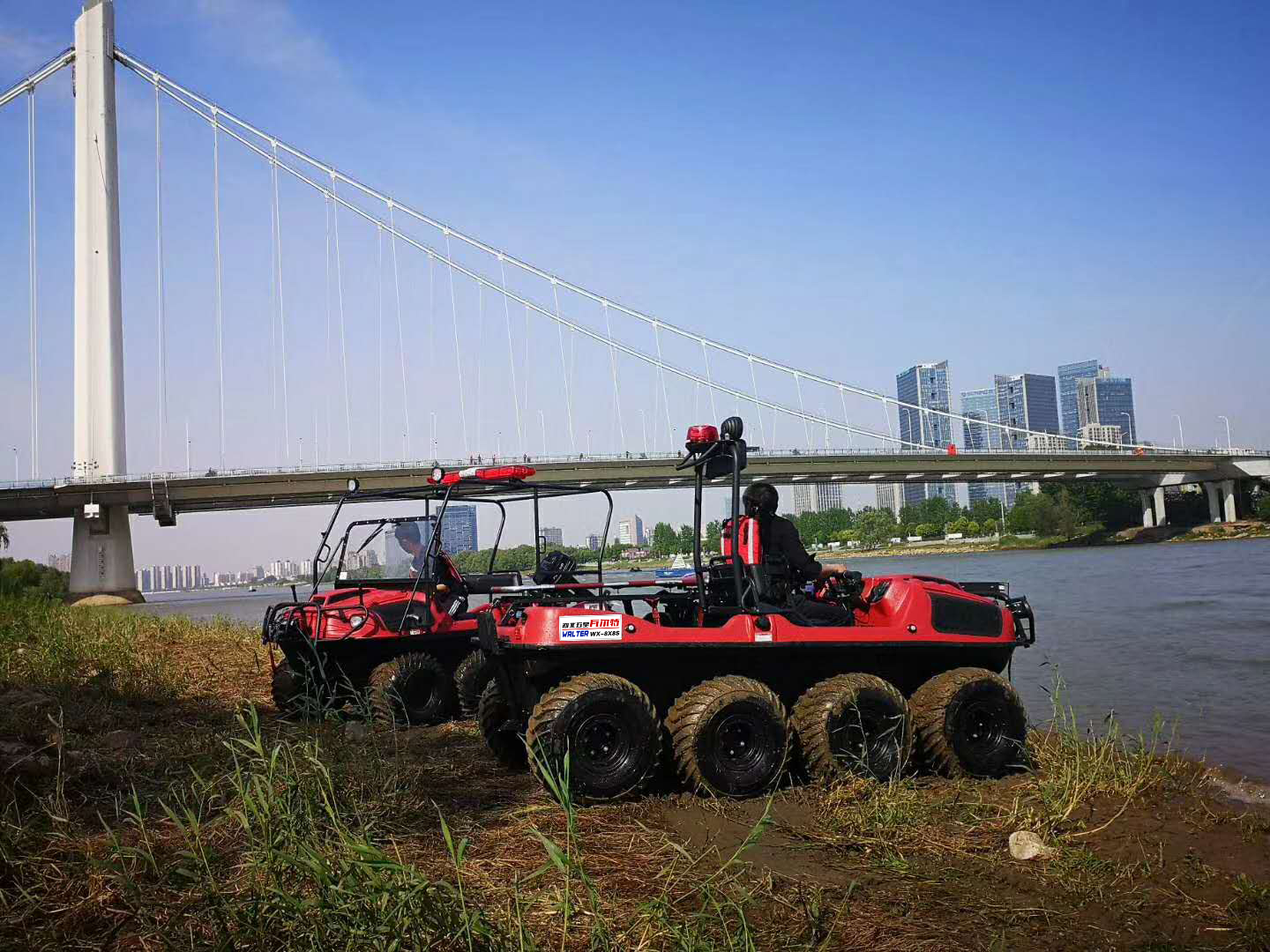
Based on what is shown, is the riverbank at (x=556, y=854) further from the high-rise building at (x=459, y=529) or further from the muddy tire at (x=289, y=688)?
the high-rise building at (x=459, y=529)

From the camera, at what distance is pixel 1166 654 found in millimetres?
12359

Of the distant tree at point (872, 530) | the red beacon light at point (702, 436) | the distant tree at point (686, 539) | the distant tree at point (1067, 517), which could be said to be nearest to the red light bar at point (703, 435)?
the red beacon light at point (702, 436)

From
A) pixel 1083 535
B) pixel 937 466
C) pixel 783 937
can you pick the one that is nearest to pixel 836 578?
pixel 783 937

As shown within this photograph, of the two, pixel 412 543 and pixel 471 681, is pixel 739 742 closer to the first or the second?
pixel 471 681

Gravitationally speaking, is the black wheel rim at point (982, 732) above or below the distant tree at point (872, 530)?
below

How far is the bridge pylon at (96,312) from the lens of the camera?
35.3 metres

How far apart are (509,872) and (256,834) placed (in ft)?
2.87

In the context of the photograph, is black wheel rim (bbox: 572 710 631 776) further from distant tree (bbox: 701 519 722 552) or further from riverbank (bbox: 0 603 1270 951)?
distant tree (bbox: 701 519 722 552)

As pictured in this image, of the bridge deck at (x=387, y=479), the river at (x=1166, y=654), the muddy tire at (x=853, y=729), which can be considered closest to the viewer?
the muddy tire at (x=853, y=729)

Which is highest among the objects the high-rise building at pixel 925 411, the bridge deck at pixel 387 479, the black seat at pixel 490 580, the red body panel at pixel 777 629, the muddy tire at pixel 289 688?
the high-rise building at pixel 925 411

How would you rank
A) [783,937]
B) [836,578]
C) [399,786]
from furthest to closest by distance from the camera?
1. [836,578]
2. [399,786]
3. [783,937]

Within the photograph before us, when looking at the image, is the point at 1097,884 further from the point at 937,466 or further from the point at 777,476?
the point at 937,466

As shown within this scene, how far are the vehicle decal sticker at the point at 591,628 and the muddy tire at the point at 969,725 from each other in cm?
189

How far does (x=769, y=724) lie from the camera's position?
530cm
